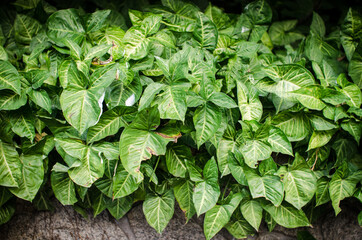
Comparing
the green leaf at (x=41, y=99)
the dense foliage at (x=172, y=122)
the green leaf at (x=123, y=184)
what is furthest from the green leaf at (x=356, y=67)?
the green leaf at (x=41, y=99)

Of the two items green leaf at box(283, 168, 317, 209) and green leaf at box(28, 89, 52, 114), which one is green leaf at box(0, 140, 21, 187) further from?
green leaf at box(283, 168, 317, 209)

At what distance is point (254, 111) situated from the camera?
144 centimetres

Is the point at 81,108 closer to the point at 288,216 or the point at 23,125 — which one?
the point at 23,125

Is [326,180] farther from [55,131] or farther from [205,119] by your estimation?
[55,131]

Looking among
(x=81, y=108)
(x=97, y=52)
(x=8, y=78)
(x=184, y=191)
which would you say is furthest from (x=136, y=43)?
(x=184, y=191)

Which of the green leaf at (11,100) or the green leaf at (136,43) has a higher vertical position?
the green leaf at (136,43)

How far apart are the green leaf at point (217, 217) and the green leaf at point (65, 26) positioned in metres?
1.06

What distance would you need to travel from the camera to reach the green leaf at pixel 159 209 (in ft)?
4.79

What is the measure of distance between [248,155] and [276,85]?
1.29ft

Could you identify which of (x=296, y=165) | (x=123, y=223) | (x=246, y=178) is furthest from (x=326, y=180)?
(x=123, y=223)

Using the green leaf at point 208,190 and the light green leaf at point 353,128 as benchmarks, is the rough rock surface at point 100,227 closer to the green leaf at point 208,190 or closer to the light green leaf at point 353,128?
the green leaf at point 208,190

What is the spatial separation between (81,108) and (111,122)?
171 millimetres

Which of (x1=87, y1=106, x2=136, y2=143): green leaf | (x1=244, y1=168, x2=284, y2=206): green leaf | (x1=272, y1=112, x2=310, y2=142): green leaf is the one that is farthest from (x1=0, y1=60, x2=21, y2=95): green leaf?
(x1=272, y1=112, x2=310, y2=142): green leaf

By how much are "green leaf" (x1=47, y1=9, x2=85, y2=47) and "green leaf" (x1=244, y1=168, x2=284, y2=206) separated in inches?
42.1
